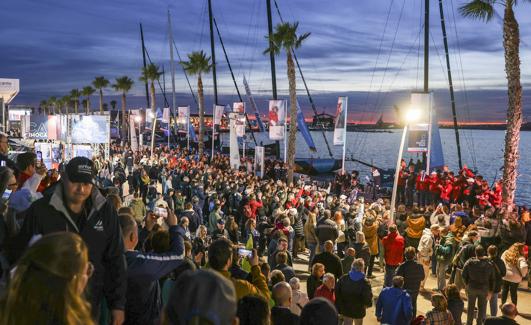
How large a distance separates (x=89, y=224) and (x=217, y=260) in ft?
4.38

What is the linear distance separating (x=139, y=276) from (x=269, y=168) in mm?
32043

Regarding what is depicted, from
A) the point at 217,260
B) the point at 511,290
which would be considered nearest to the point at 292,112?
the point at 511,290

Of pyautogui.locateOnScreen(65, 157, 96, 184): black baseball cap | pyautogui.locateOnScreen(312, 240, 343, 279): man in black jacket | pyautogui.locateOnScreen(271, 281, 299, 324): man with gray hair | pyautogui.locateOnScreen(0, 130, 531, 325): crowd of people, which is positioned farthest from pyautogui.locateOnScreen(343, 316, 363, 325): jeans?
pyautogui.locateOnScreen(65, 157, 96, 184): black baseball cap

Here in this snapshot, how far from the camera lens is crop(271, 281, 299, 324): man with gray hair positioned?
528 cm

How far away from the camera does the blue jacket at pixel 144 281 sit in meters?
4.28

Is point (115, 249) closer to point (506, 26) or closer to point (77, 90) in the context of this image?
point (506, 26)

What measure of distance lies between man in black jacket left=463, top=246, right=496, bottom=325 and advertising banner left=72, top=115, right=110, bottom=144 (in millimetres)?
20929

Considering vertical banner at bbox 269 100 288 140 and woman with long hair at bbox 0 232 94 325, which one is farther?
vertical banner at bbox 269 100 288 140

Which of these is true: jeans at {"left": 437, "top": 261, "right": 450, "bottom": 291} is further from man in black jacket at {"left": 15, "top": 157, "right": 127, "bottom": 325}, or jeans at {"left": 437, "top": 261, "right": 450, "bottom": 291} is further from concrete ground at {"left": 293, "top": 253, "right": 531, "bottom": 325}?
man in black jacket at {"left": 15, "top": 157, "right": 127, "bottom": 325}

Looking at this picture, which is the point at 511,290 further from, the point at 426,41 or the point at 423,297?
the point at 426,41

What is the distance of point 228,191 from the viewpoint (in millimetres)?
19766

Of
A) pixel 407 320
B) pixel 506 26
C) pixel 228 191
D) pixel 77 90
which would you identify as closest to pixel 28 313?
pixel 407 320

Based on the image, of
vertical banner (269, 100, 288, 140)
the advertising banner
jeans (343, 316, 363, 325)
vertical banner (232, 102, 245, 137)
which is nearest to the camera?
jeans (343, 316, 363, 325)

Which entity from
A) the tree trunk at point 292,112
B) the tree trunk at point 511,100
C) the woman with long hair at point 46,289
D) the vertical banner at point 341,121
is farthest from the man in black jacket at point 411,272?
the tree trunk at point 292,112
